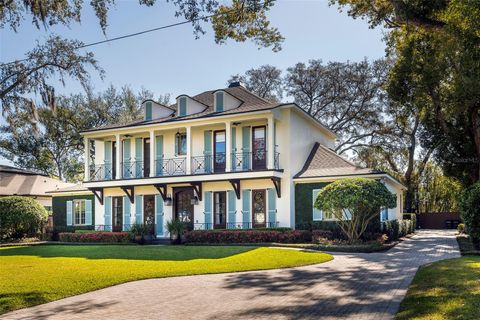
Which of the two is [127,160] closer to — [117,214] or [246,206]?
[117,214]

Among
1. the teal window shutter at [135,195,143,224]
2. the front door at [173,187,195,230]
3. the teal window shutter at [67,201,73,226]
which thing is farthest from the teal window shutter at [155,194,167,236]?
the teal window shutter at [67,201,73,226]

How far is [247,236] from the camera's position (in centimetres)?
2256

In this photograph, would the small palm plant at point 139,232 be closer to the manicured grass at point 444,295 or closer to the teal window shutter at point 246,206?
the teal window shutter at point 246,206

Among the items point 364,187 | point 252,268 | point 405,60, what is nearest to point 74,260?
point 252,268

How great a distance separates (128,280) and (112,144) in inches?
736

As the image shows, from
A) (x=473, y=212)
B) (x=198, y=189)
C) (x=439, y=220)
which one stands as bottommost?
(x=439, y=220)

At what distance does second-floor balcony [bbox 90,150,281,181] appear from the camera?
81.3 ft

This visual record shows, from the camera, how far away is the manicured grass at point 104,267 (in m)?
10.0

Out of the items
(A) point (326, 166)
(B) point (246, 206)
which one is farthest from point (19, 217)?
(A) point (326, 166)

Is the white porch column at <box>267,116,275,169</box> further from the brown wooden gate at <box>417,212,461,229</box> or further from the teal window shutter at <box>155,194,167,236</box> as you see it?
the brown wooden gate at <box>417,212,461,229</box>

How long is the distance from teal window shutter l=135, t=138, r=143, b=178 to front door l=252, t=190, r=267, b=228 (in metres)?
7.18

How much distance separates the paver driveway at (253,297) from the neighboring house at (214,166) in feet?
36.0

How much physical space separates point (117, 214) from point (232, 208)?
25.1ft

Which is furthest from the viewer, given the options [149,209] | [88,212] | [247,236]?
[88,212]
